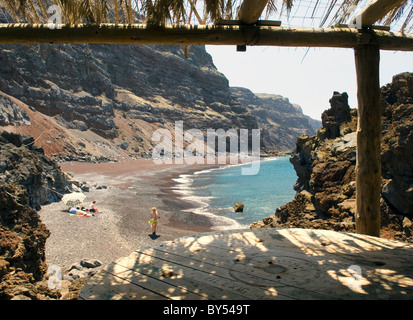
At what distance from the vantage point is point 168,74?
11162cm

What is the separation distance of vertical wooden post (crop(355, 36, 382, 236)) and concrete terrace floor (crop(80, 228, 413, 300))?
0.75 metres

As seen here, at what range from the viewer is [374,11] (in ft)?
13.3

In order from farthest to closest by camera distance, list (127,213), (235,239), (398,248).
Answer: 1. (127,213)
2. (235,239)
3. (398,248)

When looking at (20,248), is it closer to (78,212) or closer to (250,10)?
(250,10)

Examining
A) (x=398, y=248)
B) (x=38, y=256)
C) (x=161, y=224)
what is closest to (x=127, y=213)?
(x=161, y=224)

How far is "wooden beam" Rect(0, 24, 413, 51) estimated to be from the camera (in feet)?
13.0

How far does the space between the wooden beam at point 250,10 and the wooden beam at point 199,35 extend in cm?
10

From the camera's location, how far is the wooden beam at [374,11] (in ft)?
12.5

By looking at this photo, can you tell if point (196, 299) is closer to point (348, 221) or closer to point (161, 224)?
point (348, 221)

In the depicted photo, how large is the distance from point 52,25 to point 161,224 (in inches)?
578

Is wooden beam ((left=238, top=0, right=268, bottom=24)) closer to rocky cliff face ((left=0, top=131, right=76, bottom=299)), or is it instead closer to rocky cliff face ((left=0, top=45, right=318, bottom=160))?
rocky cliff face ((left=0, top=45, right=318, bottom=160))

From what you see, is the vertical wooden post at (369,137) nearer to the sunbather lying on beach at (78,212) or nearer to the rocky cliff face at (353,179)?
the rocky cliff face at (353,179)
